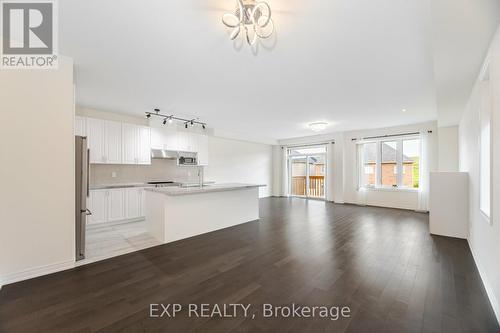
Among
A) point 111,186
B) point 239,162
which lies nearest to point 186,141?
point 111,186

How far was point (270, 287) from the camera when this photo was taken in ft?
7.29

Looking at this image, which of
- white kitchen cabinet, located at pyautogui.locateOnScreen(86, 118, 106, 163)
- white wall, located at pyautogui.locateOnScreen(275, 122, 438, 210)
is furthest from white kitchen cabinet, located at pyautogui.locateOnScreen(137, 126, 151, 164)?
white wall, located at pyautogui.locateOnScreen(275, 122, 438, 210)

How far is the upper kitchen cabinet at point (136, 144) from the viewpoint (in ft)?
17.1

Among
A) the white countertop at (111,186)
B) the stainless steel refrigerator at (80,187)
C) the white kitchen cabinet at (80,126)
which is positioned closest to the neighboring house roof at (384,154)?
the white countertop at (111,186)

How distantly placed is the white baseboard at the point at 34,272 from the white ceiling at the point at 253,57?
8.81 feet

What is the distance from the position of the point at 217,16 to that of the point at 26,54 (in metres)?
2.36

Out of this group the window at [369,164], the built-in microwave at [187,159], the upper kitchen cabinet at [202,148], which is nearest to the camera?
the built-in microwave at [187,159]

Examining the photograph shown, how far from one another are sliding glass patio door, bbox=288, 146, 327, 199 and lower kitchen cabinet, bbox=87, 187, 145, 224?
6.65 meters

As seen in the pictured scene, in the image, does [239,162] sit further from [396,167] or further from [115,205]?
[396,167]

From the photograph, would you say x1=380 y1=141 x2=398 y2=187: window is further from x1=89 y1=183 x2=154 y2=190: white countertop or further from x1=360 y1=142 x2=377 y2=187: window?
x1=89 y1=183 x2=154 y2=190: white countertop

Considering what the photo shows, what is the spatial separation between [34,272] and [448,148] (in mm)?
8731

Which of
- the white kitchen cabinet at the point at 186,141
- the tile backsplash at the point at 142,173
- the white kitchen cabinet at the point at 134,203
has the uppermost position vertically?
the white kitchen cabinet at the point at 186,141

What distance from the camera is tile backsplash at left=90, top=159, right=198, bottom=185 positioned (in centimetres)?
508

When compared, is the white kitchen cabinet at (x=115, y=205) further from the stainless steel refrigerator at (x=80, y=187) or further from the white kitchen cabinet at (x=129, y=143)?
the stainless steel refrigerator at (x=80, y=187)
